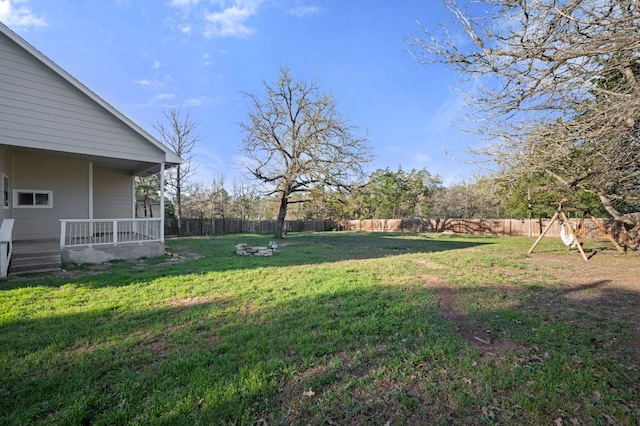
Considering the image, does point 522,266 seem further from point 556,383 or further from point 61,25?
point 61,25

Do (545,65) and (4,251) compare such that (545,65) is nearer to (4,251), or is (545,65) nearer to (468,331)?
(468,331)

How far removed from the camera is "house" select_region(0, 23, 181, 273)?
7.28m

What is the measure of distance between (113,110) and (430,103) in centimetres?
1084

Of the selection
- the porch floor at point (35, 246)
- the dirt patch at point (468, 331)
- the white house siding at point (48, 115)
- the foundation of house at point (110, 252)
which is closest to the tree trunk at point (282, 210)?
the foundation of house at point (110, 252)

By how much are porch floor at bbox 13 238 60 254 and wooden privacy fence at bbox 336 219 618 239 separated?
22.7 metres

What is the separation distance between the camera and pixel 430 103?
32.9 feet

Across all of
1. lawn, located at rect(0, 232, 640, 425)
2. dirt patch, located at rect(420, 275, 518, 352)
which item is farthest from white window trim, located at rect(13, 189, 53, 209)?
dirt patch, located at rect(420, 275, 518, 352)

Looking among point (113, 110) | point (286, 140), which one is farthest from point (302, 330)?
point (286, 140)

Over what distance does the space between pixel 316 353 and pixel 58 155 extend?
1113 centimetres

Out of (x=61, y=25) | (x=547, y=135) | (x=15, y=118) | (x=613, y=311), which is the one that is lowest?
(x=613, y=311)

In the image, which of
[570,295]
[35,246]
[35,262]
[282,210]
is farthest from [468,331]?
[282,210]

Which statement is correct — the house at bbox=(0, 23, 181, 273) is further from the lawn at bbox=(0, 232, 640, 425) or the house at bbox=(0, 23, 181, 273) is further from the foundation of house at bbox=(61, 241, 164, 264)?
the lawn at bbox=(0, 232, 640, 425)

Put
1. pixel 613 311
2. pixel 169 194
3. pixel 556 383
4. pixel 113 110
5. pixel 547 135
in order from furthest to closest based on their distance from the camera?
1. pixel 169 194
2. pixel 113 110
3. pixel 547 135
4. pixel 613 311
5. pixel 556 383

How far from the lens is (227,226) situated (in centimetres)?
2409
